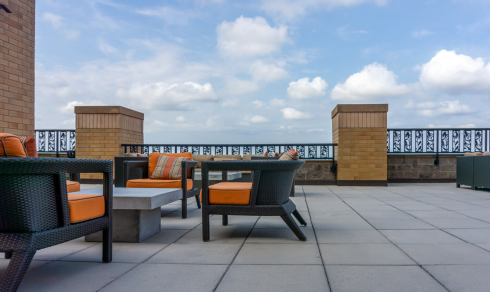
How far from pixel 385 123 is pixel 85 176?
7.87 meters

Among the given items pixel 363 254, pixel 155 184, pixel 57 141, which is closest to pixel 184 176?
pixel 155 184

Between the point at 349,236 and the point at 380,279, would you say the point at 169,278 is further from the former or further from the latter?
the point at 349,236

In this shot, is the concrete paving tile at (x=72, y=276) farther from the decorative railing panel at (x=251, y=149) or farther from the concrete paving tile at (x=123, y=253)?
the decorative railing panel at (x=251, y=149)

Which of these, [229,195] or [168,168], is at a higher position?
[168,168]

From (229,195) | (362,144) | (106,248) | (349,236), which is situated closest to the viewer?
(106,248)

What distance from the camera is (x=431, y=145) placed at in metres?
8.52

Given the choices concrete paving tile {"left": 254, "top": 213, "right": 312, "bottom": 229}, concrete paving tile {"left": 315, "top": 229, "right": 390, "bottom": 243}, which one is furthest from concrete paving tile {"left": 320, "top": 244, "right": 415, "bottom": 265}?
concrete paving tile {"left": 254, "top": 213, "right": 312, "bottom": 229}

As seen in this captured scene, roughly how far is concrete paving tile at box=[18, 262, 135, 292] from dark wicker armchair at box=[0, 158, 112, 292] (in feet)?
0.72

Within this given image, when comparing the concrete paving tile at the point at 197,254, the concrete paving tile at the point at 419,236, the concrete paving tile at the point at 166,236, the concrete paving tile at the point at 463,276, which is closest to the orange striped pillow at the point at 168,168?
the concrete paving tile at the point at 166,236

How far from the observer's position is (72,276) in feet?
5.74

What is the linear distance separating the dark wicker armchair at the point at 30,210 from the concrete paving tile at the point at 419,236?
2.35 metres

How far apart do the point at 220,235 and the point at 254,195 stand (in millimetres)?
548

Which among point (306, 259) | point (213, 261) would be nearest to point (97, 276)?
point (213, 261)

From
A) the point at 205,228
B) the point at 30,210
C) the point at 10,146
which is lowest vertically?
the point at 205,228
